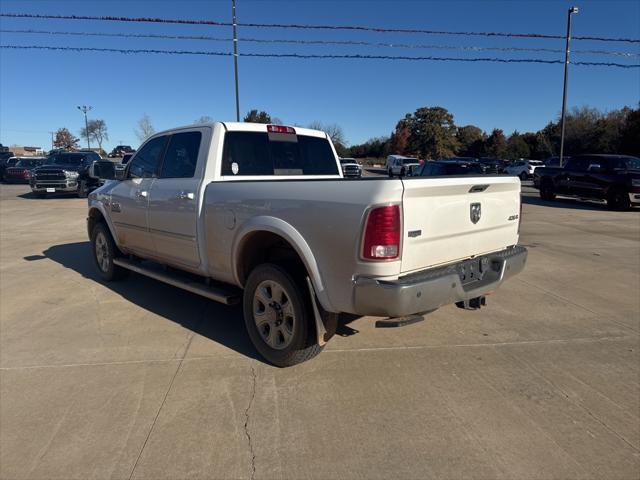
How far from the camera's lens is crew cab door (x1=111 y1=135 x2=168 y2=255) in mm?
5234

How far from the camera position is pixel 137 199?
17.5 feet

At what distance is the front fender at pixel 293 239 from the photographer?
329cm

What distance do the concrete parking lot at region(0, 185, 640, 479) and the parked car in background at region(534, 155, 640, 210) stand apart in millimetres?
11804

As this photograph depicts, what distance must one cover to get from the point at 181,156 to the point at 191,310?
176 cm

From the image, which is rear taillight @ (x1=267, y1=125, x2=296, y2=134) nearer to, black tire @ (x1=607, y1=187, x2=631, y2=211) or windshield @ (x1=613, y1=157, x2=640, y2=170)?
black tire @ (x1=607, y1=187, x2=631, y2=211)

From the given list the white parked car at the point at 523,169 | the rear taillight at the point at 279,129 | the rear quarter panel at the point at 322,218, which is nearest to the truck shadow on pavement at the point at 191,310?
the rear quarter panel at the point at 322,218

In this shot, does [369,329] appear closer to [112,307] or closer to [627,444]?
[627,444]

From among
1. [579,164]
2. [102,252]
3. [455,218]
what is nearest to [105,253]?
[102,252]

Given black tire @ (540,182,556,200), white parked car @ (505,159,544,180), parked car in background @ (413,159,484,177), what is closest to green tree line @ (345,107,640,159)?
white parked car @ (505,159,544,180)

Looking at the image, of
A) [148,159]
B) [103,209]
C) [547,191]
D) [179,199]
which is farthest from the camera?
[547,191]

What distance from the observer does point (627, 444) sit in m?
2.78

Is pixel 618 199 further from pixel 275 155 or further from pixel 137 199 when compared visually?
pixel 137 199

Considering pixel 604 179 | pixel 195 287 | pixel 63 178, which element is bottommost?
pixel 195 287

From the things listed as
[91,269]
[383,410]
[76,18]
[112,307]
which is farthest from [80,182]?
[383,410]
